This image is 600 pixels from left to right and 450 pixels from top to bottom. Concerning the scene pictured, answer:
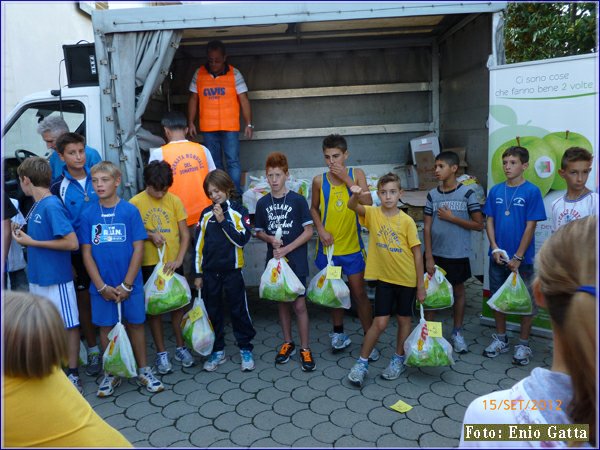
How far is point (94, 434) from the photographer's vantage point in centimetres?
147

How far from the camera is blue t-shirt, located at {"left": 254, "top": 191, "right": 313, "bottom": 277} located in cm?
383

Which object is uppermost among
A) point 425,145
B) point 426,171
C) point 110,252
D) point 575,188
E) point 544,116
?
point 544,116

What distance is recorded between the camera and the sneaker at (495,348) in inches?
152

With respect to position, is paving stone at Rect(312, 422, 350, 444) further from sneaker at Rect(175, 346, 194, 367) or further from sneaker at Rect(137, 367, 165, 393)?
sneaker at Rect(175, 346, 194, 367)

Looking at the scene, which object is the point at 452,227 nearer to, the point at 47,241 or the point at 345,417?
the point at 345,417

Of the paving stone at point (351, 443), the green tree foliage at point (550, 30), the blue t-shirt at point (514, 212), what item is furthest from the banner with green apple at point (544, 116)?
the green tree foliage at point (550, 30)

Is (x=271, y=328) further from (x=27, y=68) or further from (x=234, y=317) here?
(x=27, y=68)

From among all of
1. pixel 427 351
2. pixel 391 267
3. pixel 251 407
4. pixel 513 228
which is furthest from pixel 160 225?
pixel 513 228

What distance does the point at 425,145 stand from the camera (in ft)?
19.5

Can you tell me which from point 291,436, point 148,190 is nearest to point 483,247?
point 291,436

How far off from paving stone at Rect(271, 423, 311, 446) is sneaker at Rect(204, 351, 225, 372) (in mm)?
997

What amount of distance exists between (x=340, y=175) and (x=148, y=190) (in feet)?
A: 5.03

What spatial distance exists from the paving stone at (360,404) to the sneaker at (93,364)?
2046 millimetres

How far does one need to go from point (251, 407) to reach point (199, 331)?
2.47 ft
